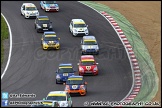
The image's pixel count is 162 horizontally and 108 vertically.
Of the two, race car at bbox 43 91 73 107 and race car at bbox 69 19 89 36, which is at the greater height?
race car at bbox 69 19 89 36

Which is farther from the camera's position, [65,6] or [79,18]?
[65,6]

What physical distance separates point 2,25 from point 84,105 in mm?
30747

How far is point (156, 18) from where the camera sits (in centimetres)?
7800

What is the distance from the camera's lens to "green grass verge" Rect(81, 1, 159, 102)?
175 feet

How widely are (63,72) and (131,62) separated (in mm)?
8588

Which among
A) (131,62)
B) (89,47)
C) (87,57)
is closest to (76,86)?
(87,57)

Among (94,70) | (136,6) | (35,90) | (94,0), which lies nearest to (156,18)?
(136,6)

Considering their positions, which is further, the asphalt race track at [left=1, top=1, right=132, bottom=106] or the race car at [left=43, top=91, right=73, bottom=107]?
the asphalt race track at [left=1, top=1, right=132, bottom=106]

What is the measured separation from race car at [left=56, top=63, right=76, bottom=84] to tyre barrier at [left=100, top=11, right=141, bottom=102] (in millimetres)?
5547

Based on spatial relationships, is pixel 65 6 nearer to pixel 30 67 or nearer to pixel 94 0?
pixel 94 0

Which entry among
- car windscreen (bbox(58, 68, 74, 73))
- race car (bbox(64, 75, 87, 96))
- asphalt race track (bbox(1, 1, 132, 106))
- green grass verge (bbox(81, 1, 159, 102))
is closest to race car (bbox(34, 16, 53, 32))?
asphalt race track (bbox(1, 1, 132, 106))

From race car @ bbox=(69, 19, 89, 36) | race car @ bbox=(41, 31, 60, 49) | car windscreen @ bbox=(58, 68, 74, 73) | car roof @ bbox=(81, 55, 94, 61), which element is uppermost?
race car @ bbox=(69, 19, 89, 36)

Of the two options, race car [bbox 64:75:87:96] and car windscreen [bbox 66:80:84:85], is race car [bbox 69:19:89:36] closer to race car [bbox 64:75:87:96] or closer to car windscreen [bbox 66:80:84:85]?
race car [bbox 64:75:87:96]

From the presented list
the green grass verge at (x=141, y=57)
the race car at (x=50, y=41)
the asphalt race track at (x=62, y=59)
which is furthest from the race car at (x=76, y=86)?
the race car at (x=50, y=41)
